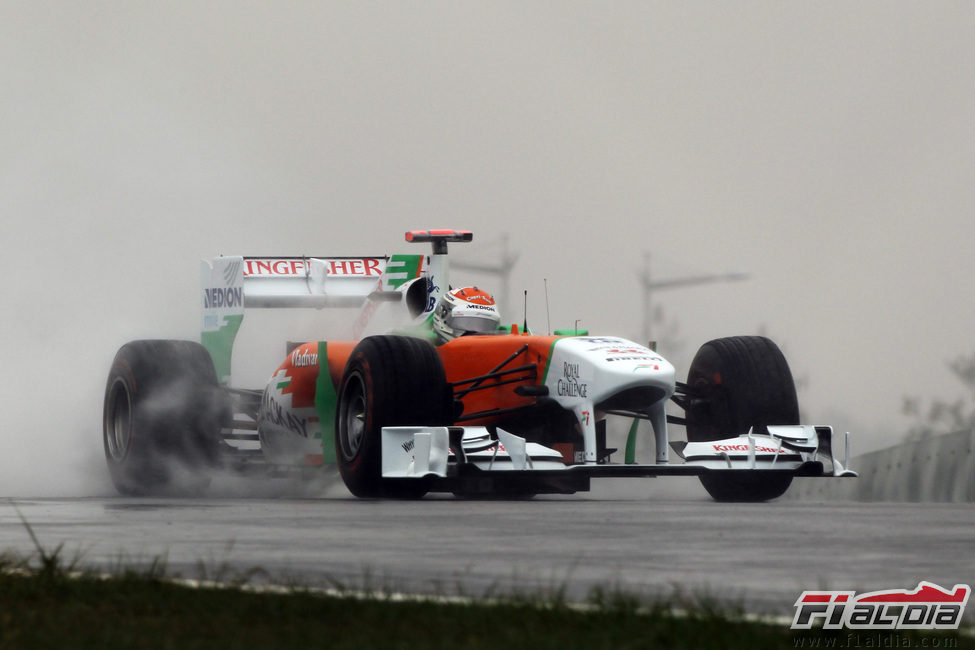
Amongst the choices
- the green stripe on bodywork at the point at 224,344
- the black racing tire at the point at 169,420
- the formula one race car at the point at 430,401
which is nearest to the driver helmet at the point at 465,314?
the formula one race car at the point at 430,401

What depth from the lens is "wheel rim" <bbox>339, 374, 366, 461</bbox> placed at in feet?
52.9

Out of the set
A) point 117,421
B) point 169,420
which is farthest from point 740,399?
point 117,421

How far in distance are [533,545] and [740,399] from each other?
7.92m

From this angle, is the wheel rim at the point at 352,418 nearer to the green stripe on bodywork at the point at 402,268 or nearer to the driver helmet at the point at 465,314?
the driver helmet at the point at 465,314

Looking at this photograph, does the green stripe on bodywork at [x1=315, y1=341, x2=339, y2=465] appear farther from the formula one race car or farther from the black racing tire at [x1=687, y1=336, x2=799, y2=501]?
the black racing tire at [x1=687, y1=336, x2=799, y2=501]

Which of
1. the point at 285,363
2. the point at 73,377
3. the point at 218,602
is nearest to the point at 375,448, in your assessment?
the point at 285,363

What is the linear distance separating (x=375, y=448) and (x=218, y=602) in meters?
9.02

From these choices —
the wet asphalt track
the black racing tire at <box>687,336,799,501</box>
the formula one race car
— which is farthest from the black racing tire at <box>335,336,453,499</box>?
the black racing tire at <box>687,336,799,501</box>

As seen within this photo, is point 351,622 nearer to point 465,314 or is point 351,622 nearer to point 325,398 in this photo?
point 465,314

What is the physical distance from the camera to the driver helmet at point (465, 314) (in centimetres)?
1741

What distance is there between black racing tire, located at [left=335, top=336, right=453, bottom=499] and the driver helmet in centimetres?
180

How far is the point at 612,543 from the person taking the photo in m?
9.35

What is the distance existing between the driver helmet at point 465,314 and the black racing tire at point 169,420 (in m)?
2.95

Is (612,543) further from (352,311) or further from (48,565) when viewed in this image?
(352,311)
